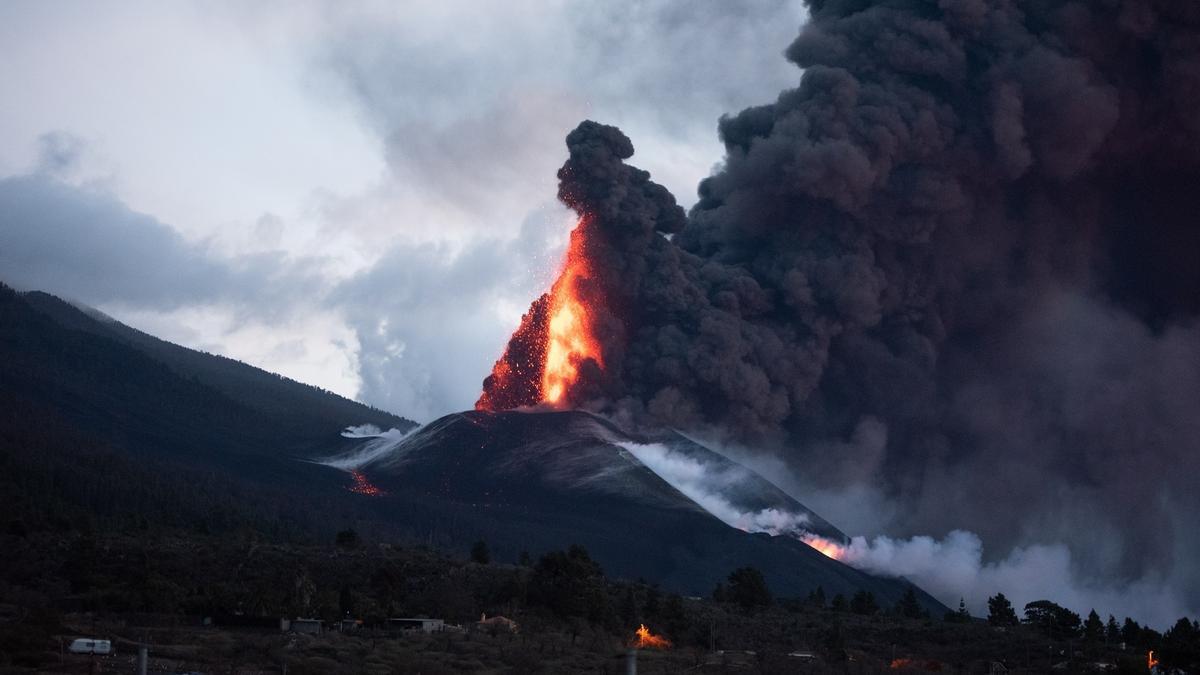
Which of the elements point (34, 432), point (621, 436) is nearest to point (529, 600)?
point (621, 436)

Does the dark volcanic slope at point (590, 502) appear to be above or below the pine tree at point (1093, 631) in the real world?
above

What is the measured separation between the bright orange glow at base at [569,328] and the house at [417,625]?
45574mm

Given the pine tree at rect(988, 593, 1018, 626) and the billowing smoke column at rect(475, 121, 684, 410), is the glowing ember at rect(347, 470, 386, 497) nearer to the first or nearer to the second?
the billowing smoke column at rect(475, 121, 684, 410)

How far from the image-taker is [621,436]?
319 feet

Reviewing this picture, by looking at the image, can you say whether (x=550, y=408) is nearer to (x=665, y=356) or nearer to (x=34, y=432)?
(x=665, y=356)

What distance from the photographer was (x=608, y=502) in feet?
323

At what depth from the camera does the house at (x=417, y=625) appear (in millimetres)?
45188

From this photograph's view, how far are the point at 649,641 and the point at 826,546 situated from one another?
159 ft

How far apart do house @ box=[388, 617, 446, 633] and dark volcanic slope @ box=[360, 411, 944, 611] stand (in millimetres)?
35942

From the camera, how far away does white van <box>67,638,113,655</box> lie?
34719 millimetres

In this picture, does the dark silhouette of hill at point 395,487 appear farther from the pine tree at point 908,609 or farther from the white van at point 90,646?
the white van at point 90,646

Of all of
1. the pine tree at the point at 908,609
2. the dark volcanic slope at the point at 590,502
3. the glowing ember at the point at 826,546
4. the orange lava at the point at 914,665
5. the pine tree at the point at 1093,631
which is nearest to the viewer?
the orange lava at the point at 914,665

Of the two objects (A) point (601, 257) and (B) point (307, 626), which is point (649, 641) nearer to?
(B) point (307, 626)

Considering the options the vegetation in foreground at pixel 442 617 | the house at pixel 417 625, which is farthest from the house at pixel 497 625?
the house at pixel 417 625
